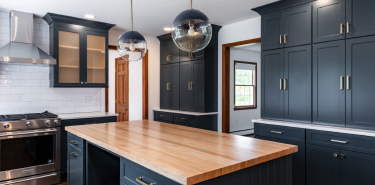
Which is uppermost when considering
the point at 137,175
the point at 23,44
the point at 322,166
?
the point at 23,44

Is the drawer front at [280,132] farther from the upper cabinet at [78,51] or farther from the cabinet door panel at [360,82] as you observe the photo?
the upper cabinet at [78,51]

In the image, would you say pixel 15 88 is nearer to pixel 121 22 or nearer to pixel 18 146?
pixel 18 146

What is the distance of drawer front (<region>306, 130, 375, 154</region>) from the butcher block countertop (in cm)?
117

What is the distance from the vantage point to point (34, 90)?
4043 millimetres

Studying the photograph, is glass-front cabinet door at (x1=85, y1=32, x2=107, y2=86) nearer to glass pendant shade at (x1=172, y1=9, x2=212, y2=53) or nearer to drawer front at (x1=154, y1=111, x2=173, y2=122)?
drawer front at (x1=154, y1=111, x2=173, y2=122)

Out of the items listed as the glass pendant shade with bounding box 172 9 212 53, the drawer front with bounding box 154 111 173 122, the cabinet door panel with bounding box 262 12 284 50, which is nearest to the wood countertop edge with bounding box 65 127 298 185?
the glass pendant shade with bounding box 172 9 212 53

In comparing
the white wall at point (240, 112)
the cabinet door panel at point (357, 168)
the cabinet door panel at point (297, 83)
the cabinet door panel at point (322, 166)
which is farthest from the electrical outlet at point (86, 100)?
the cabinet door panel at point (357, 168)

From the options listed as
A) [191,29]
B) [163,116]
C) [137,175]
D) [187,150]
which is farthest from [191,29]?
[163,116]

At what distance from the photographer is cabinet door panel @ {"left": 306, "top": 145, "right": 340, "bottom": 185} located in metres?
2.75

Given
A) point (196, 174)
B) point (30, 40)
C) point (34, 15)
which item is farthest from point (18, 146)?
point (196, 174)

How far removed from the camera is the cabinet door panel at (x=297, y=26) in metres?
3.13

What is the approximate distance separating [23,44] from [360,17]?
170 inches

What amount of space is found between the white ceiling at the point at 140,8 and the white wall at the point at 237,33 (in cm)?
12

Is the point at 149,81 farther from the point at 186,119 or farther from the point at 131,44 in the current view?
the point at 131,44
